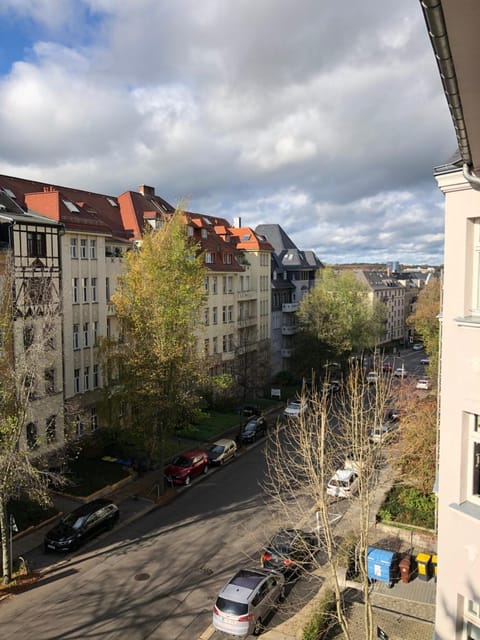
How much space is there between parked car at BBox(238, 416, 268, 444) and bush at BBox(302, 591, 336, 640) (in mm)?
18059

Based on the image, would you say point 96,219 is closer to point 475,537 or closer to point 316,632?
point 316,632

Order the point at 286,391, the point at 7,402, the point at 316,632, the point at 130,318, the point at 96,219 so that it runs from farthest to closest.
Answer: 1. the point at 286,391
2. the point at 96,219
3. the point at 130,318
4. the point at 7,402
5. the point at 316,632

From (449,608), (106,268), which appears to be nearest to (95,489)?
(106,268)

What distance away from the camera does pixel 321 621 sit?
556 inches

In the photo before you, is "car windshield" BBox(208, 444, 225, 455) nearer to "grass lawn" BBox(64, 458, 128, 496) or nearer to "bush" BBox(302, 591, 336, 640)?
"grass lawn" BBox(64, 458, 128, 496)

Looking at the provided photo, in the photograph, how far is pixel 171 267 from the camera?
945 inches

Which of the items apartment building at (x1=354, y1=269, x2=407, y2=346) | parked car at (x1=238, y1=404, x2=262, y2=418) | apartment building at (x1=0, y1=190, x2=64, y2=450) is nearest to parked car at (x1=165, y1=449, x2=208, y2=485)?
apartment building at (x1=0, y1=190, x2=64, y2=450)

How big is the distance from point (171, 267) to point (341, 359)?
28.9m

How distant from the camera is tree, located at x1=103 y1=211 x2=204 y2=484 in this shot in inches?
927

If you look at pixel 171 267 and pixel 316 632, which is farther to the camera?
pixel 171 267

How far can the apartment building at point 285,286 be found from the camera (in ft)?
179

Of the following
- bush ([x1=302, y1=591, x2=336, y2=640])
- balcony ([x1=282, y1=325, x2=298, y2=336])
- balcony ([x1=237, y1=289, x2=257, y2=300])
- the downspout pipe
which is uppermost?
the downspout pipe

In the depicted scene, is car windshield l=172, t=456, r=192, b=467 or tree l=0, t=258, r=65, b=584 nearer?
tree l=0, t=258, r=65, b=584

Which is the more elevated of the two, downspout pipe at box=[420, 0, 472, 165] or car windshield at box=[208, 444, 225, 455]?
downspout pipe at box=[420, 0, 472, 165]
